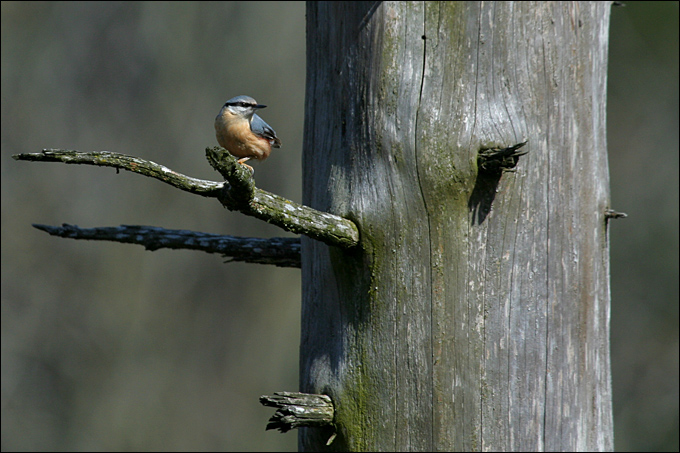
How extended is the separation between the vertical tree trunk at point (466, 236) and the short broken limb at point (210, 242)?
22.1 inches

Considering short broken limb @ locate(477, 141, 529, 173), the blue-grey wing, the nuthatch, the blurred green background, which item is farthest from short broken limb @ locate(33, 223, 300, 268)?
the blurred green background

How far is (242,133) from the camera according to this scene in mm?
2713

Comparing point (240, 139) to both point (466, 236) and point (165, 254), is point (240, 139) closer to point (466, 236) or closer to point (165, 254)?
point (466, 236)

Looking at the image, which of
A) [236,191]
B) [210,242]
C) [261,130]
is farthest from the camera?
[261,130]

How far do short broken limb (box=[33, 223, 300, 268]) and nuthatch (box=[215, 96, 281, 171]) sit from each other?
0.36 m

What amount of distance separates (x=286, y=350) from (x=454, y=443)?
7.92 meters

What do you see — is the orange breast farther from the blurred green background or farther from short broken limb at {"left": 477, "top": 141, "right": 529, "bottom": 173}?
the blurred green background

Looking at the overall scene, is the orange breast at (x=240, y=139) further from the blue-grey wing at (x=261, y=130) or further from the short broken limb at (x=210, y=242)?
the short broken limb at (x=210, y=242)

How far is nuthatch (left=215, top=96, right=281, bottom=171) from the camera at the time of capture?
8.92 feet

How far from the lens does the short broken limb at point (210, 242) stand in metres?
2.69

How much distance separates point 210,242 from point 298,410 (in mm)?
933

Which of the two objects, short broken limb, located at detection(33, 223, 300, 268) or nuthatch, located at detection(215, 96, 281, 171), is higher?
nuthatch, located at detection(215, 96, 281, 171)

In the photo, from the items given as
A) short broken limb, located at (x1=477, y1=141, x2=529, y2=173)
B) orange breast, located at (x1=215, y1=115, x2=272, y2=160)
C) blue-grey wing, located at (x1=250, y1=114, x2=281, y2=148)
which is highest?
blue-grey wing, located at (x1=250, y1=114, x2=281, y2=148)

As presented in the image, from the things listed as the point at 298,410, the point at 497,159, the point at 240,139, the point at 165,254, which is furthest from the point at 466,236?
the point at 165,254
